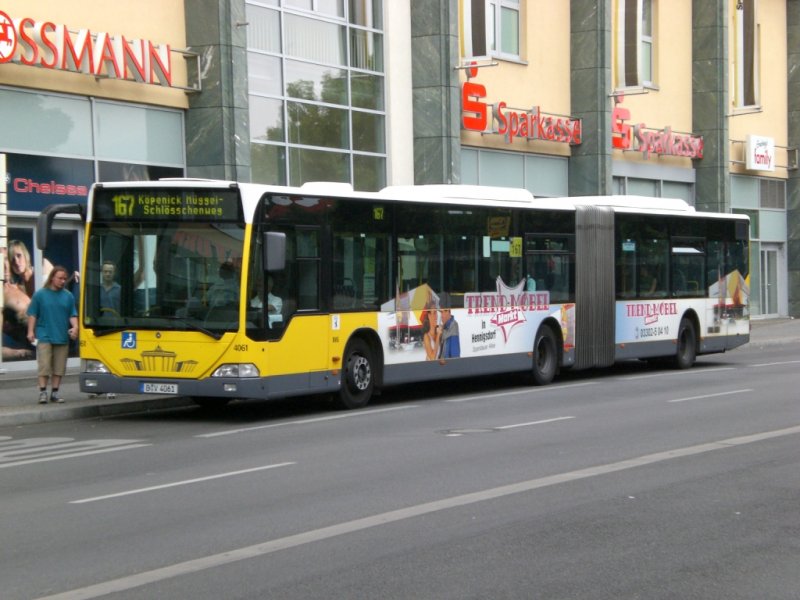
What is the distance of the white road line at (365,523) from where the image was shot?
6.94 m

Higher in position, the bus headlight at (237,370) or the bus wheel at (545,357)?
the bus headlight at (237,370)

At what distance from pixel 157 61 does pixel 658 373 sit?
1070cm

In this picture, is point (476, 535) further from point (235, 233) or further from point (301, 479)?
point (235, 233)

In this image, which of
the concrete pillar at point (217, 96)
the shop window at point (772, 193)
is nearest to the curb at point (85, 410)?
the concrete pillar at point (217, 96)

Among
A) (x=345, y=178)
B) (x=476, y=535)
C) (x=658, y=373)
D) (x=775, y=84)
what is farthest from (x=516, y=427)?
(x=775, y=84)

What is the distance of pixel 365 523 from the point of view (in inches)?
336

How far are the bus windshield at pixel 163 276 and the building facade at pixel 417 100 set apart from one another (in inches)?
223

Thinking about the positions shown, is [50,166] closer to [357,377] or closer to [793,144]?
[357,377]

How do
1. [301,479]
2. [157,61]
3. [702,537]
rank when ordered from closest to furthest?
[702,537] < [301,479] < [157,61]

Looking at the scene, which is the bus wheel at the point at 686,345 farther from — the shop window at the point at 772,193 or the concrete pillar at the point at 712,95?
the shop window at the point at 772,193

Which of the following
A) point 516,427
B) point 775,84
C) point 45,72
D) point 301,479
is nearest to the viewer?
point 301,479

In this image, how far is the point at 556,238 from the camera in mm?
21984

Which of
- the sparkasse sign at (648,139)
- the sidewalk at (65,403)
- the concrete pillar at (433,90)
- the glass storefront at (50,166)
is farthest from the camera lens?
the sparkasse sign at (648,139)

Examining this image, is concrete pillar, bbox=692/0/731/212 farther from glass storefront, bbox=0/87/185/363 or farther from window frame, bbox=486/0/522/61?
glass storefront, bbox=0/87/185/363
